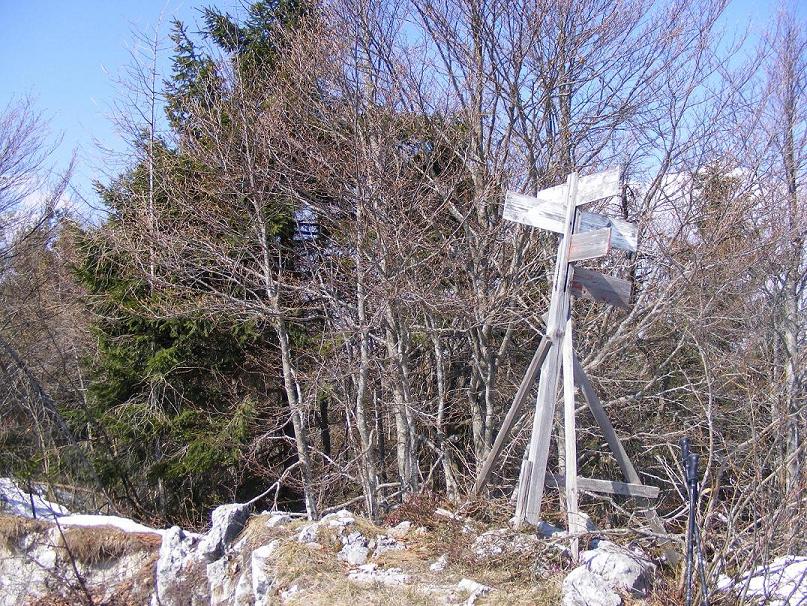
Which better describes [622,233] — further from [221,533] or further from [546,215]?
[221,533]

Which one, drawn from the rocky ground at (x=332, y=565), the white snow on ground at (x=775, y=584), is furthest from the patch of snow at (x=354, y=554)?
the white snow on ground at (x=775, y=584)

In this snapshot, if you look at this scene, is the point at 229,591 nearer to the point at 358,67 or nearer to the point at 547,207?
the point at 547,207

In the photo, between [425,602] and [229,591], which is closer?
[425,602]

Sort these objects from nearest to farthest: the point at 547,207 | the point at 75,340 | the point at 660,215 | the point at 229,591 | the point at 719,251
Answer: the point at 547,207, the point at 229,591, the point at 719,251, the point at 660,215, the point at 75,340

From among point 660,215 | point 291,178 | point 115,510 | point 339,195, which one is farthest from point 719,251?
point 115,510

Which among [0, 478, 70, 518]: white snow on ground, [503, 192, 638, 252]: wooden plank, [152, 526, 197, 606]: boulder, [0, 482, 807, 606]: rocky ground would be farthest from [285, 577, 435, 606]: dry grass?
[0, 478, 70, 518]: white snow on ground

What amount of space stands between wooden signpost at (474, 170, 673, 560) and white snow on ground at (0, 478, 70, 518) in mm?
5780

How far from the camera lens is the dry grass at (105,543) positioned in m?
6.38

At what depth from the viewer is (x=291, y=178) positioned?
937 centimetres

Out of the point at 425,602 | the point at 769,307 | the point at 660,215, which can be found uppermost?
the point at 660,215

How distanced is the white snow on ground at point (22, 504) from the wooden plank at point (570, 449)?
19.5 feet

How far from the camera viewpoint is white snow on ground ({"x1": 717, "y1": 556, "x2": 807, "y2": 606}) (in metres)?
3.65

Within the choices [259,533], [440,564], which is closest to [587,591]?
[440,564]

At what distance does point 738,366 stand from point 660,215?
82.5 inches
